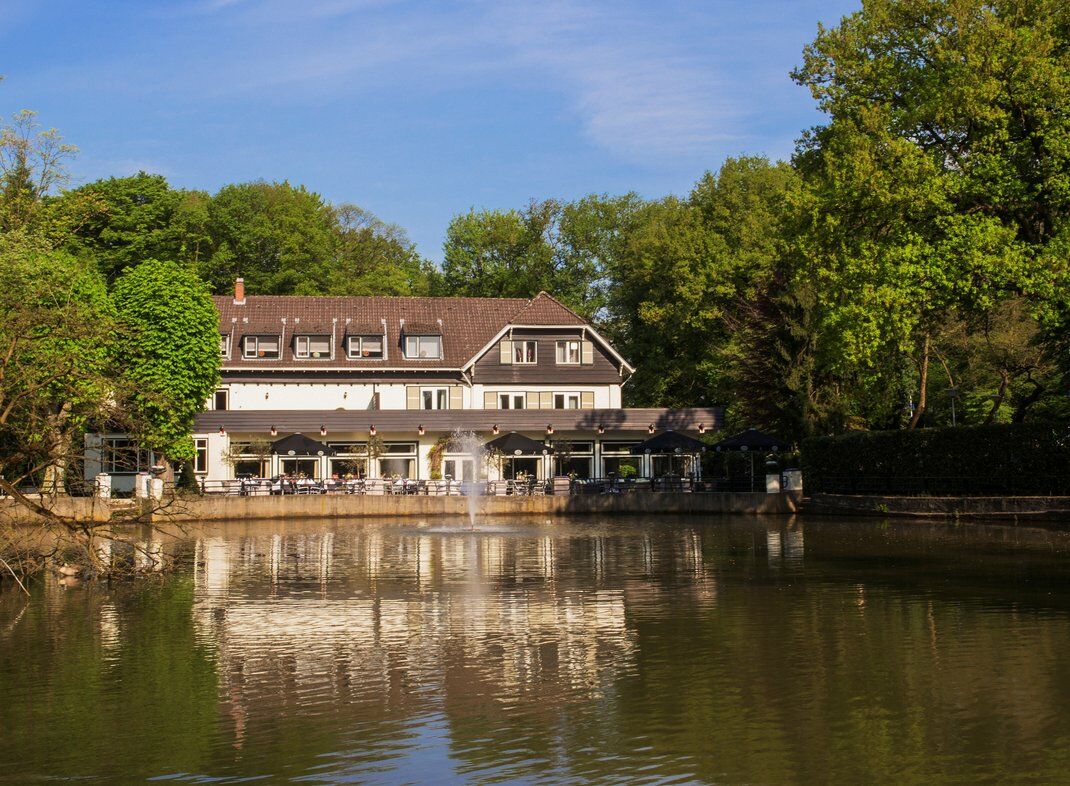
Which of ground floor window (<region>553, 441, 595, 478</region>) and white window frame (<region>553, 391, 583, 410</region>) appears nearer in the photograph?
ground floor window (<region>553, 441, 595, 478</region>)

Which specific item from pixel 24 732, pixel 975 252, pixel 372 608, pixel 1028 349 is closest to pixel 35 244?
pixel 372 608

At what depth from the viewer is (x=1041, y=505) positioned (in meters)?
37.8

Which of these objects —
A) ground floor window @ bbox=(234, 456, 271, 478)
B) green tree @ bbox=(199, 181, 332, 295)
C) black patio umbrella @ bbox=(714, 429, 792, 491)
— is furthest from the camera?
green tree @ bbox=(199, 181, 332, 295)

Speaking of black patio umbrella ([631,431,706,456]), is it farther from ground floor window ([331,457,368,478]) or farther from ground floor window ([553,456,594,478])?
ground floor window ([331,457,368,478])

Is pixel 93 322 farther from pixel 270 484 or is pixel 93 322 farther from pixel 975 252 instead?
pixel 270 484

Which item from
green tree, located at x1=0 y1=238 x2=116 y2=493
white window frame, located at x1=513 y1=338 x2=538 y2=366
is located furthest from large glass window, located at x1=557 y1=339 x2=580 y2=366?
green tree, located at x1=0 y1=238 x2=116 y2=493

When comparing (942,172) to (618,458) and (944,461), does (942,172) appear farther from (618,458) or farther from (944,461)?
(618,458)

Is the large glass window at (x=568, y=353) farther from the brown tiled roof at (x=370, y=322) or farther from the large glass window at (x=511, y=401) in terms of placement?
the large glass window at (x=511, y=401)

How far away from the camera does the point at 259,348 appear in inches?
2603

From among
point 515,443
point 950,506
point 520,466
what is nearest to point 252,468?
point 520,466

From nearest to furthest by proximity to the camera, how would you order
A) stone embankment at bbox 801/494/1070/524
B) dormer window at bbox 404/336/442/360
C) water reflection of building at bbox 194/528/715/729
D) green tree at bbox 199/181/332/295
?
1. water reflection of building at bbox 194/528/715/729
2. stone embankment at bbox 801/494/1070/524
3. dormer window at bbox 404/336/442/360
4. green tree at bbox 199/181/332/295

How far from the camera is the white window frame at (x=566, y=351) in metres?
67.2

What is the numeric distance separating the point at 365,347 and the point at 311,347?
290cm

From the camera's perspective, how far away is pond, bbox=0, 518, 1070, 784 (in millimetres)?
10469
